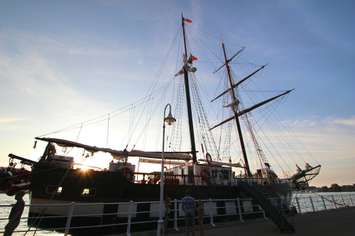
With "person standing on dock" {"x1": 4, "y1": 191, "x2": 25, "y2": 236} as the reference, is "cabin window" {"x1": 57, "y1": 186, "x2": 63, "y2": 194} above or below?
above

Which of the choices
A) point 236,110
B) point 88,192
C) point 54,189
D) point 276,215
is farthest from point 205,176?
point 236,110

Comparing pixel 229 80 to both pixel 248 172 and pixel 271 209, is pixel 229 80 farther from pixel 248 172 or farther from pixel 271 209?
pixel 271 209

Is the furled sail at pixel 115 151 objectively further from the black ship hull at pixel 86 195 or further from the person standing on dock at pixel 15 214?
the person standing on dock at pixel 15 214

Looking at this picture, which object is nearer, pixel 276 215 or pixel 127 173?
pixel 276 215

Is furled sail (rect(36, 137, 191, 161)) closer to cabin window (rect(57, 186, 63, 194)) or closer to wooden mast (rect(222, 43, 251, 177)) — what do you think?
cabin window (rect(57, 186, 63, 194))

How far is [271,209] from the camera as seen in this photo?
11.8m

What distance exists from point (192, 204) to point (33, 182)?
410 inches

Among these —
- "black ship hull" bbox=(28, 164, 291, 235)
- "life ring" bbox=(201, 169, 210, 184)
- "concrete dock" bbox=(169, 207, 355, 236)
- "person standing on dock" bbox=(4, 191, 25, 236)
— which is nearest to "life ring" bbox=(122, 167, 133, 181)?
"black ship hull" bbox=(28, 164, 291, 235)

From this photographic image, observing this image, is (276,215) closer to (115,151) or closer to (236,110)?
(115,151)

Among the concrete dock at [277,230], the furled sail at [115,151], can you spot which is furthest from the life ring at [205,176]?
the concrete dock at [277,230]

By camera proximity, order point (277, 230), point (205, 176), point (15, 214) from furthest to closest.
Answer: point (205, 176), point (277, 230), point (15, 214)

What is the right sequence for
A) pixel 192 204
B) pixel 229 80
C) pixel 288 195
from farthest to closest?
pixel 229 80 → pixel 288 195 → pixel 192 204

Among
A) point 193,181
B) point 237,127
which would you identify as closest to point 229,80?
point 237,127

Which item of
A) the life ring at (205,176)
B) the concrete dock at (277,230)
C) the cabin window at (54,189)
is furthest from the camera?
the life ring at (205,176)
